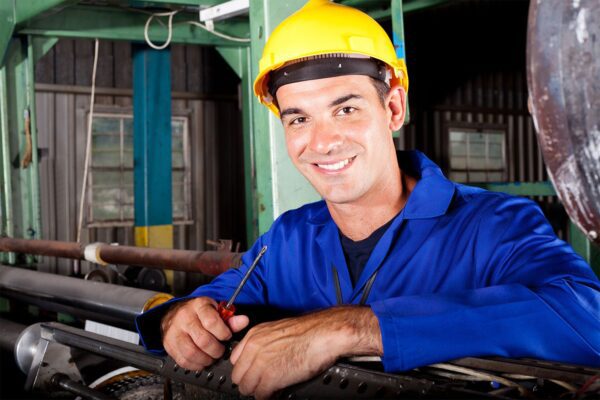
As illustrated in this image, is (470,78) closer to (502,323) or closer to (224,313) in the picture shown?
(224,313)

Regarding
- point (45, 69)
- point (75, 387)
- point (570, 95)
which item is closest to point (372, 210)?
point (75, 387)

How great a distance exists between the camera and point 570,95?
2.24 feet

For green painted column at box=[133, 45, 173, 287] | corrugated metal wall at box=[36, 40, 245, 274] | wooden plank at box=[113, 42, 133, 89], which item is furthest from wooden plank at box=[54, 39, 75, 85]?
green painted column at box=[133, 45, 173, 287]

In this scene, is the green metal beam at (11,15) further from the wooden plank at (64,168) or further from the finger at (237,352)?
the wooden plank at (64,168)

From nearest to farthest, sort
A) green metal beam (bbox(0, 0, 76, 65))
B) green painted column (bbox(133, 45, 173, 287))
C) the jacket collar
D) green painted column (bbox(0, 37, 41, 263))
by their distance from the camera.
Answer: the jacket collar < green metal beam (bbox(0, 0, 76, 65)) < green painted column (bbox(0, 37, 41, 263)) < green painted column (bbox(133, 45, 173, 287))

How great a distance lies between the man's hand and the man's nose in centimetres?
54

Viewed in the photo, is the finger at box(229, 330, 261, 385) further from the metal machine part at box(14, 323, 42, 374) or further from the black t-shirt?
the metal machine part at box(14, 323, 42, 374)

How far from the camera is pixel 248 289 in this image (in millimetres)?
1979

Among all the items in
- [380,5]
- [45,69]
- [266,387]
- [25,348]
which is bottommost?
[25,348]

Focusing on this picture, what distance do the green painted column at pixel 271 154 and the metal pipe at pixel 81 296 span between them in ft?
1.69

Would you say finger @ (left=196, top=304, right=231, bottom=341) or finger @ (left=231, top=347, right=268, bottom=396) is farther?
finger @ (left=196, top=304, right=231, bottom=341)

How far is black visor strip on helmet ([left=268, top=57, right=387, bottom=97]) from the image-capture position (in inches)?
66.9

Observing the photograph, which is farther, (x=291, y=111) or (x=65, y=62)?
(x=65, y=62)

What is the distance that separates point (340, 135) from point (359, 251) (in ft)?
1.07
